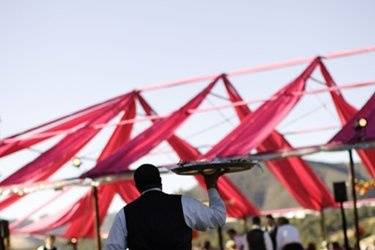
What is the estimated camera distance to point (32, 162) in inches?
537

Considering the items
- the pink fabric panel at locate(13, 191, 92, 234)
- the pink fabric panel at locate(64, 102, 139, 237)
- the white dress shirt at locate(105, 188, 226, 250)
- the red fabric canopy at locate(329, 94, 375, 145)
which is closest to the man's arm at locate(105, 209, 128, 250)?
the white dress shirt at locate(105, 188, 226, 250)

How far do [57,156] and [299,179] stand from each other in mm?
5894

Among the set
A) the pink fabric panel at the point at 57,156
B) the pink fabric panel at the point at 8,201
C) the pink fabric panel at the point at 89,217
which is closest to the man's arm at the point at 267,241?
the pink fabric panel at the point at 57,156

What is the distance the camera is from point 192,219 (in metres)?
3.53

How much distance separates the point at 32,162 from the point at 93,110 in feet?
5.23

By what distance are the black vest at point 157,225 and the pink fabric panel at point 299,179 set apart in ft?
41.2

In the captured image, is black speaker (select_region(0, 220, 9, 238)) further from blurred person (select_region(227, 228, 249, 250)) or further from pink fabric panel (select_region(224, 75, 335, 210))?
pink fabric panel (select_region(224, 75, 335, 210))

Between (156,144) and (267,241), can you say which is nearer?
(267,241)

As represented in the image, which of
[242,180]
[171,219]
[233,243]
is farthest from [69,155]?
[242,180]

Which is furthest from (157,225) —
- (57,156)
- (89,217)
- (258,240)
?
(89,217)

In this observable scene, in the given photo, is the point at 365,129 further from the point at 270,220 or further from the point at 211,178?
the point at 211,178

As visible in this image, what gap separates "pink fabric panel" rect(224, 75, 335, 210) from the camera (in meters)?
16.2

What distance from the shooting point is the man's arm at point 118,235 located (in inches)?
138

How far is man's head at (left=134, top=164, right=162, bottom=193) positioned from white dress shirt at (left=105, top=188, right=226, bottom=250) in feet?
0.42
